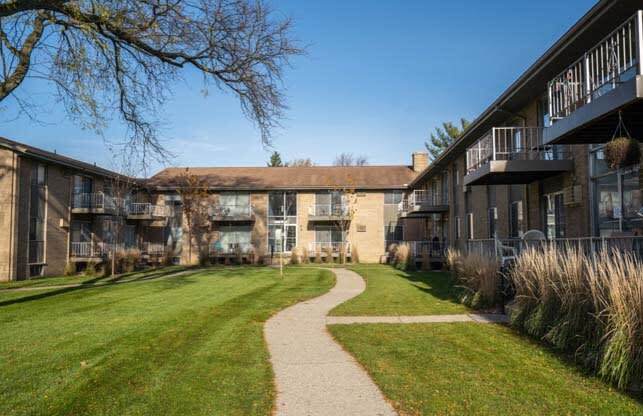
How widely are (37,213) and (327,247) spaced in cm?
1858

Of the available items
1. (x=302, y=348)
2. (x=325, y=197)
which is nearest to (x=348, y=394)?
(x=302, y=348)

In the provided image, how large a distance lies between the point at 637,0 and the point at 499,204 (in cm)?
1064

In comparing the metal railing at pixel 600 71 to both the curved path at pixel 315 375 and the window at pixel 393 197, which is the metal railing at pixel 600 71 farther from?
the window at pixel 393 197

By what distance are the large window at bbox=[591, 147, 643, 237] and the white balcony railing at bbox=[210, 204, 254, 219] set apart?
27747 millimetres

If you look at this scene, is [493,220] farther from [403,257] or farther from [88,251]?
[88,251]

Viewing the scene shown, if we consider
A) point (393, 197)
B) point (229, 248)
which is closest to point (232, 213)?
point (229, 248)

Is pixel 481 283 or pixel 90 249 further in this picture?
pixel 90 249

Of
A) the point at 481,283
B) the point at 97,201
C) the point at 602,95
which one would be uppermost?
the point at 602,95

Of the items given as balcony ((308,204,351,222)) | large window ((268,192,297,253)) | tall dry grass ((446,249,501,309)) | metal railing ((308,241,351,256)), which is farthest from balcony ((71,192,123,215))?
tall dry grass ((446,249,501,309))

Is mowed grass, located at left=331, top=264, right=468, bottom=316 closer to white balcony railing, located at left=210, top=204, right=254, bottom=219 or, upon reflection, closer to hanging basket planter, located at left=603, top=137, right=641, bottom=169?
hanging basket planter, located at left=603, top=137, right=641, bottom=169

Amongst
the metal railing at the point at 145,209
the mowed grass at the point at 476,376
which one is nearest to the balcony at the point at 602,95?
the mowed grass at the point at 476,376

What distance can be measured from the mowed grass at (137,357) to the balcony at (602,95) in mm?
6276

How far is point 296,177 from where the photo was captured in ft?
133

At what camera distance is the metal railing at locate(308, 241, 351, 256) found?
1479 inches
